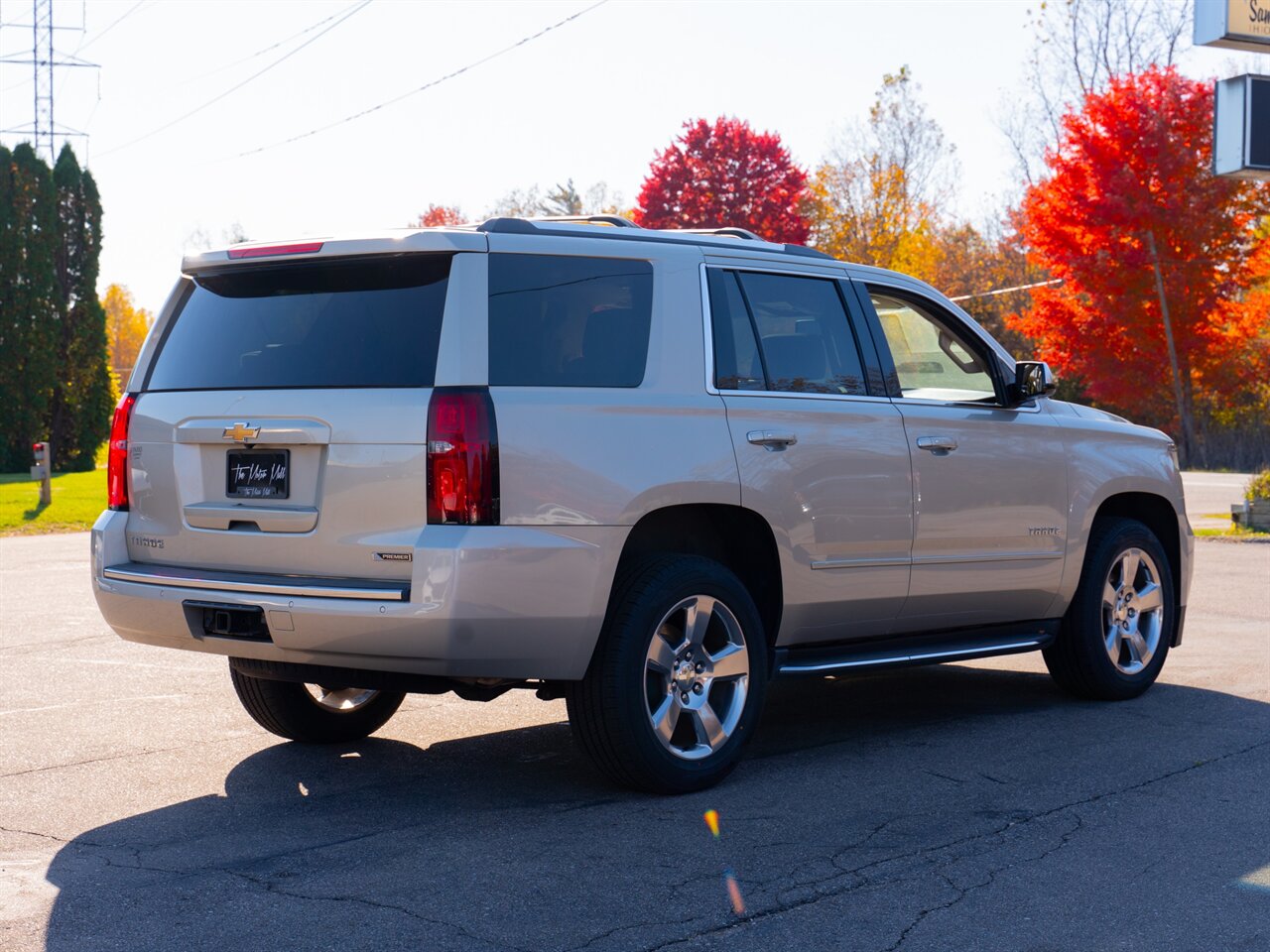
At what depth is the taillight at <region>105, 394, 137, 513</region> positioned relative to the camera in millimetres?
5934

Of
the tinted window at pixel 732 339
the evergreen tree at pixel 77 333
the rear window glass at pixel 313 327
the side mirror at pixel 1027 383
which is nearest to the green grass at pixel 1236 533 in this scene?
the side mirror at pixel 1027 383

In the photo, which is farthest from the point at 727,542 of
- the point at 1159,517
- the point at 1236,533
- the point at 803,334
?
the point at 1236,533

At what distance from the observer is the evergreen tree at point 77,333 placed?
112ft

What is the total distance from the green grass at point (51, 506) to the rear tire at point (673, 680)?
1642cm

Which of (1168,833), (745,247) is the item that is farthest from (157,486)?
(1168,833)

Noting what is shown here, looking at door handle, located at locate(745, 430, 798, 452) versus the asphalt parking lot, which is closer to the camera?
the asphalt parking lot

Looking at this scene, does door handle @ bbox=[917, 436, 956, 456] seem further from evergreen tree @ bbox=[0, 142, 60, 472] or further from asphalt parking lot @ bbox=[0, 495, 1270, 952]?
evergreen tree @ bbox=[0, 142, 60, 472]

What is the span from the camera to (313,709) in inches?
260

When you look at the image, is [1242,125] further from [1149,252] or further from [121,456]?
[1149,252]

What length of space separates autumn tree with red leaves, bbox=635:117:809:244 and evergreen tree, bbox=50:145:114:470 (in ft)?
67.5

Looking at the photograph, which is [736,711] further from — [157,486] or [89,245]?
[89,245]

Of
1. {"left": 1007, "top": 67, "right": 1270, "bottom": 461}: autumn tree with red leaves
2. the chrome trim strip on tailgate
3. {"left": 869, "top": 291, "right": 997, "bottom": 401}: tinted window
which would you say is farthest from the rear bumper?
{"left": 1007, "top": 67, "right": 1270, "bottom": 461}: autumn tree with red leaves

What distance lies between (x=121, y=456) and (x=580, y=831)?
2.35m

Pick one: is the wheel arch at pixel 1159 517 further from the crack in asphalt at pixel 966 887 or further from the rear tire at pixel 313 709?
the rear tire at pixel 313 709
